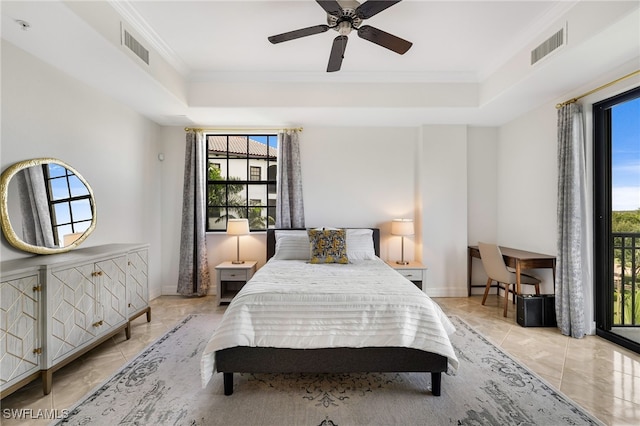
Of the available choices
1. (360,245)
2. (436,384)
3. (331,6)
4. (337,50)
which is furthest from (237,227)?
(436,384)

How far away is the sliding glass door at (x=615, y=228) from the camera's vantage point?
302 cm

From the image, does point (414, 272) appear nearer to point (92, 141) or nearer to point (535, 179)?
point (535, 179)

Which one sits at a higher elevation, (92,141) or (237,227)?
(92,141)

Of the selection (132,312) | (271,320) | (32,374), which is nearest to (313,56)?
(271,320)

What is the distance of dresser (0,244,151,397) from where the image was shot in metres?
1.93

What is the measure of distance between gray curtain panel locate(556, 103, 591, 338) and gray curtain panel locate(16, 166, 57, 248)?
15.9 ft

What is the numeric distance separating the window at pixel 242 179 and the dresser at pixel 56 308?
1.95 m

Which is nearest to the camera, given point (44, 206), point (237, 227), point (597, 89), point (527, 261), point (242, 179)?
point (44, 206)

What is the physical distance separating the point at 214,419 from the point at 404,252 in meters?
3.49

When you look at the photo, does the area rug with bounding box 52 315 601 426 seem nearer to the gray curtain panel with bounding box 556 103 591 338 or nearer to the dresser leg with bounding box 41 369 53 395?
the dresser leg with bounding box 41 369 53 395

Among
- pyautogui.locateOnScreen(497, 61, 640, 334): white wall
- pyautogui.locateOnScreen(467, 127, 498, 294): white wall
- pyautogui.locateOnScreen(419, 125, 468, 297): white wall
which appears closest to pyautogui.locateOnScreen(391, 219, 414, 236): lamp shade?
pyautogui.locateOnScreen(419, 125, 468, 297): white wall

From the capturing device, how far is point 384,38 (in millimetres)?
2404

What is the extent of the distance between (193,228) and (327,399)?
327cm

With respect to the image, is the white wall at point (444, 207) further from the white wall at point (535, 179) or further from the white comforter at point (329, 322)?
the white comforter at point (329, 322)
